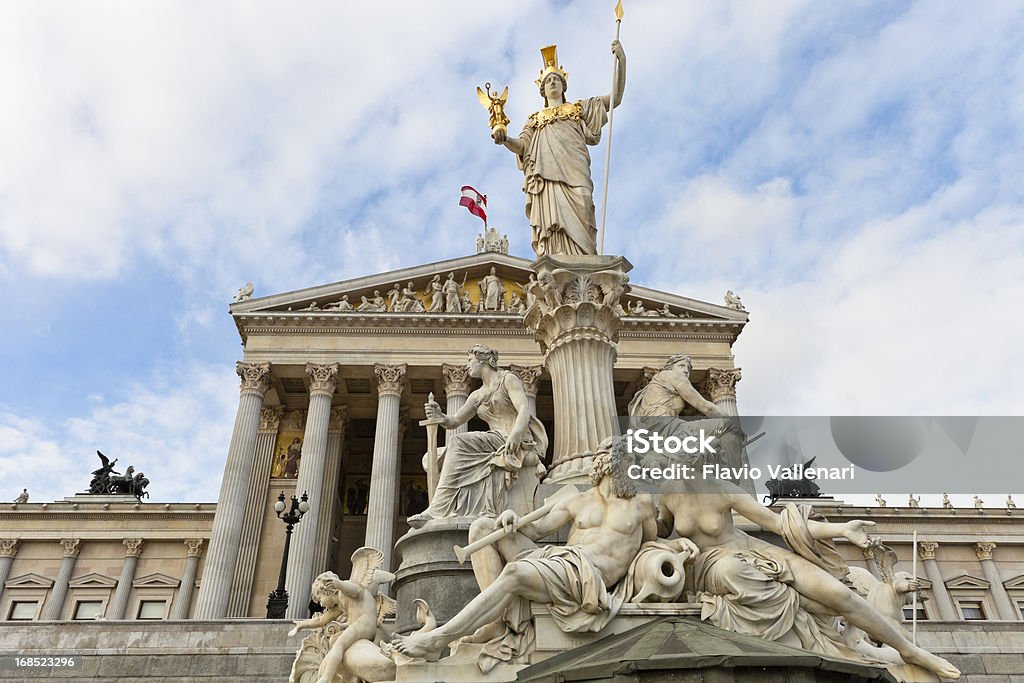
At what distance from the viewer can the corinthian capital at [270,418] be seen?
3478 centimetres

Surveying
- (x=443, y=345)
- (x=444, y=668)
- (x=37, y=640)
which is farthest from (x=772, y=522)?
(x=443, y=345)

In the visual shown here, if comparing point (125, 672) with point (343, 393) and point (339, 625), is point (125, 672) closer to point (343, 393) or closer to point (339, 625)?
point (339, 625)

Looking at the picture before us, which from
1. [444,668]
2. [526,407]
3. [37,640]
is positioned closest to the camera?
[444,668]

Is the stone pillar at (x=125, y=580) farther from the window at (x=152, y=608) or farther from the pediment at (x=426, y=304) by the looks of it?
Answer: the pediment at (x=426, y=304)

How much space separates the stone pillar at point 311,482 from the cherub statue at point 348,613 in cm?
2015

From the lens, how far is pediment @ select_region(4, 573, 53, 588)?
124 ft

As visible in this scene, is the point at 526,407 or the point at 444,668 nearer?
the point at 444,668

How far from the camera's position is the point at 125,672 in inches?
468

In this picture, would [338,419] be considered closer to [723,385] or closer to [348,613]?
[723,385]

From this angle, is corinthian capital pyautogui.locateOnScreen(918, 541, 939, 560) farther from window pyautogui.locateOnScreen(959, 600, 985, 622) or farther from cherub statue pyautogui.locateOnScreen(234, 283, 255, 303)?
cherub statue pyautogui.locateOnScreen(234, 283, 255, 303)

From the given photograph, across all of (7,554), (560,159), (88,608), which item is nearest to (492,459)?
(560,159)

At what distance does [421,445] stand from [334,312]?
924 cm

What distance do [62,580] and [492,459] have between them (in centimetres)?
3835

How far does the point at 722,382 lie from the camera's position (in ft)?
107
